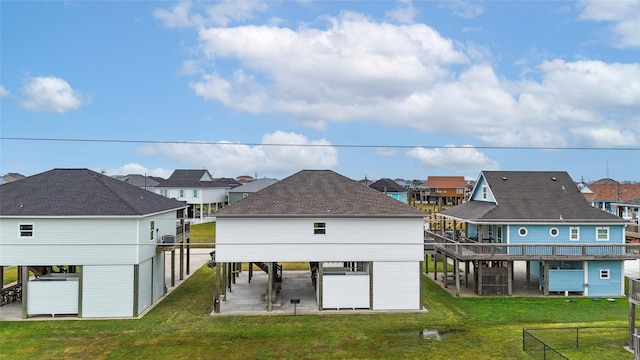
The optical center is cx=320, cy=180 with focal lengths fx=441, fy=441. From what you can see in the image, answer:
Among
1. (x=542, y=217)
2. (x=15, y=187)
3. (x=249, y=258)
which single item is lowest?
(x=249, y=258)

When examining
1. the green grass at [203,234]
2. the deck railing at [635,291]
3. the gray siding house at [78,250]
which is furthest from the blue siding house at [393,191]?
the deck railing at [635,291]

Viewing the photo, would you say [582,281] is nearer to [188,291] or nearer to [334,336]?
[334,336]

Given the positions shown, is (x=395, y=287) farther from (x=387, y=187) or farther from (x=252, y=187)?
(x=387, y=187)

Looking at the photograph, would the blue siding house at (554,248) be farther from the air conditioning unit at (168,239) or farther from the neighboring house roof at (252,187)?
the neighboring house roof at (252,187)

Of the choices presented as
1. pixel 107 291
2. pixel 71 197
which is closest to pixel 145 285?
pixel 107 291

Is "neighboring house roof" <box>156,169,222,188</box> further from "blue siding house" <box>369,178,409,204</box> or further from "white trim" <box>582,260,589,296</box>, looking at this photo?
"white trim" <box>582,260,589,296</box>

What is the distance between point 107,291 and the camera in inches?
840

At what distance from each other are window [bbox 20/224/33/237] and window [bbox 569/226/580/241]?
29168 millimetres

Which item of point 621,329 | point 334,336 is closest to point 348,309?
point 334,336

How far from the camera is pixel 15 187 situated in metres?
23.0

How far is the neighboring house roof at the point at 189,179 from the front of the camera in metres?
72.2

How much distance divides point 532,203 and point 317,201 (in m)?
14.2

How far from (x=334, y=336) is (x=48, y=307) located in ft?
45.4

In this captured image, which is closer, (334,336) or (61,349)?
(61,349)
